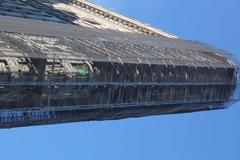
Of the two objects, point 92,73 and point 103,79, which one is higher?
point 92,73

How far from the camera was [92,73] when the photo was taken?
167ft

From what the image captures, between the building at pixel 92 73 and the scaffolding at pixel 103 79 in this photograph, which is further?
the building at pixel 92 73

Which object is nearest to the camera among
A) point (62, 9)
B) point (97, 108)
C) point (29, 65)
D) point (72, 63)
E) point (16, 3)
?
point (29, 65)

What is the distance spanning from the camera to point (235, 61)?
7931cm

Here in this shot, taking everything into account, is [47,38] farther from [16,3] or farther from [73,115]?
[16,3]

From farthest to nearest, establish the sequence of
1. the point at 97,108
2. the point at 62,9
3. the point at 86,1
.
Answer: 1. the point at 86,1
2. the point at 62,9
3. the point at 97,108

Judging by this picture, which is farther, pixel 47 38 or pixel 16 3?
pixel 16 3

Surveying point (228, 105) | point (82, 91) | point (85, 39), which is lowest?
point (228, 105)

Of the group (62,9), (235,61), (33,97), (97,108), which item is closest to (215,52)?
(235,61)

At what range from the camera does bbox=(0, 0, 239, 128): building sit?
1741 inches

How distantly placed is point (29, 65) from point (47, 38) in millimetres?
6894

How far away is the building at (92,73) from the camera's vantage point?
4422 centimetres

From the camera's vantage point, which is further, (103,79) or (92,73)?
(103,79)

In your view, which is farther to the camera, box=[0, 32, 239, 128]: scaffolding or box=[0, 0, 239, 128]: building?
box=[0, 0, 239, 128]: building
